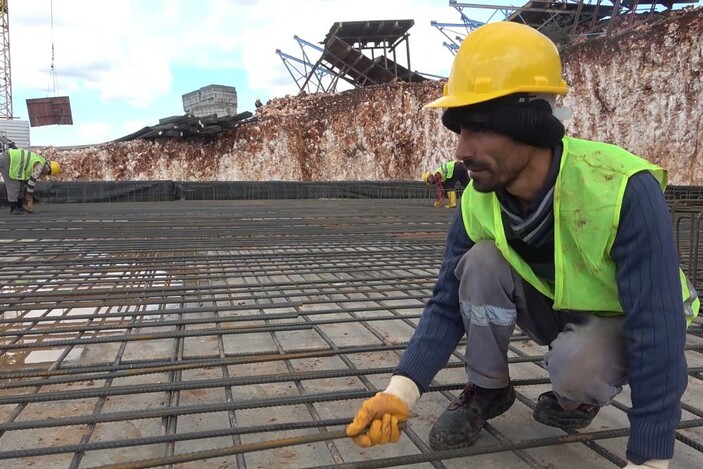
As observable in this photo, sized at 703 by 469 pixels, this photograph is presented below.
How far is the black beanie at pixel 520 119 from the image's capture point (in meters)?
1.22

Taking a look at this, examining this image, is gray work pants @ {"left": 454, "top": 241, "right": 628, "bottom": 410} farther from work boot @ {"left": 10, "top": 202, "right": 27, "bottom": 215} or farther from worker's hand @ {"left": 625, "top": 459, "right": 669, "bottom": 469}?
work boot @ {"left": 10, "top": 202, "right": 27, "bottom": 215}

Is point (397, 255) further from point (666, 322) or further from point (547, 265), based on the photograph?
point (666, 322)

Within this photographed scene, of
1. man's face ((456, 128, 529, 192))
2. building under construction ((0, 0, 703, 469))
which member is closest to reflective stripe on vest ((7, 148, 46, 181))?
building under construction ((0, 0, 703, 469))

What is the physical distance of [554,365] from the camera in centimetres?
133

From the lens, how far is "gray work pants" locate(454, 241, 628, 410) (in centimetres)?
129

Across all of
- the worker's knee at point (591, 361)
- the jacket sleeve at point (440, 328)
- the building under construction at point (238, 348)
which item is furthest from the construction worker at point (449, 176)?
the worker's knee at point (591, 361)

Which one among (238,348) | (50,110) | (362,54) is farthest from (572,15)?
(50,110)

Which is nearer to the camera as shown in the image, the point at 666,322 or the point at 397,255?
the point at 666,322

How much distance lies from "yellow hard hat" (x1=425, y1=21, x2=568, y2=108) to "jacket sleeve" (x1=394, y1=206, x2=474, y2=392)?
Result: 1.28ft

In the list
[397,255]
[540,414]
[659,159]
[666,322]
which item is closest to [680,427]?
[540,414]

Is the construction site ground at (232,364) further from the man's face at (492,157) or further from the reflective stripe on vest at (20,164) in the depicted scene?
the reflective stripe on vest at (20,164)

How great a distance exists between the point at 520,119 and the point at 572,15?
17237 mm

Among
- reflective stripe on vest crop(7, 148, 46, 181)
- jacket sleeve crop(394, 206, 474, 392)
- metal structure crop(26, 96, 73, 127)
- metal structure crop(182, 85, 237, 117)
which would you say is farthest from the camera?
metal structure crop(26, 96, 73, 127)

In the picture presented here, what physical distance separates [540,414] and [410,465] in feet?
1.42
